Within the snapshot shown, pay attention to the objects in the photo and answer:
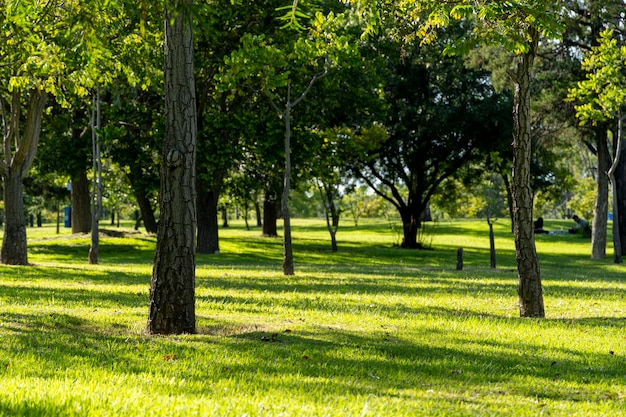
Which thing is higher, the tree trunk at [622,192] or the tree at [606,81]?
the tree at [606,81]

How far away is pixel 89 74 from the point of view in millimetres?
13820

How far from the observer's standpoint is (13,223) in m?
19.9

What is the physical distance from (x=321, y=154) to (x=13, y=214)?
11.9 m

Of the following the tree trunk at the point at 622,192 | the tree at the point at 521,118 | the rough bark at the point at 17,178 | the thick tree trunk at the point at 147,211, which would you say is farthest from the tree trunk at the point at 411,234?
the tree at the point at 521,118

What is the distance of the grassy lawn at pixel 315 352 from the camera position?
5.43 metres

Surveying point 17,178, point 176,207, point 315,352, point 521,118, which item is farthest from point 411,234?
point 315,352

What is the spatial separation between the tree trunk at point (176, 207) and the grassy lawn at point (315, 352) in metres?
0.36

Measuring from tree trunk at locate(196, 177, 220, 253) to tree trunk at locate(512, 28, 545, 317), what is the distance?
688 inches

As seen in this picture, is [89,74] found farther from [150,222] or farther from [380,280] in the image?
[150,222]

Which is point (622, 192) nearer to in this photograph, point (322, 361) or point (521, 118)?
point (521, 118)

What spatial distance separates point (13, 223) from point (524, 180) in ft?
47.7

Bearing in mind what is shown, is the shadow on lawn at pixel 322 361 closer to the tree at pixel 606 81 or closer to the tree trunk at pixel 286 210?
the tree trunk at pixel 286 210

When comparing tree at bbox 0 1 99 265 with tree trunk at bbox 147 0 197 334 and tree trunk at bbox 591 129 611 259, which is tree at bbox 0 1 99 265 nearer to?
tree trunk at bbox 147 0 197 334

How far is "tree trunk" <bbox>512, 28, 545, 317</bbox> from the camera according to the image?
10570mm
